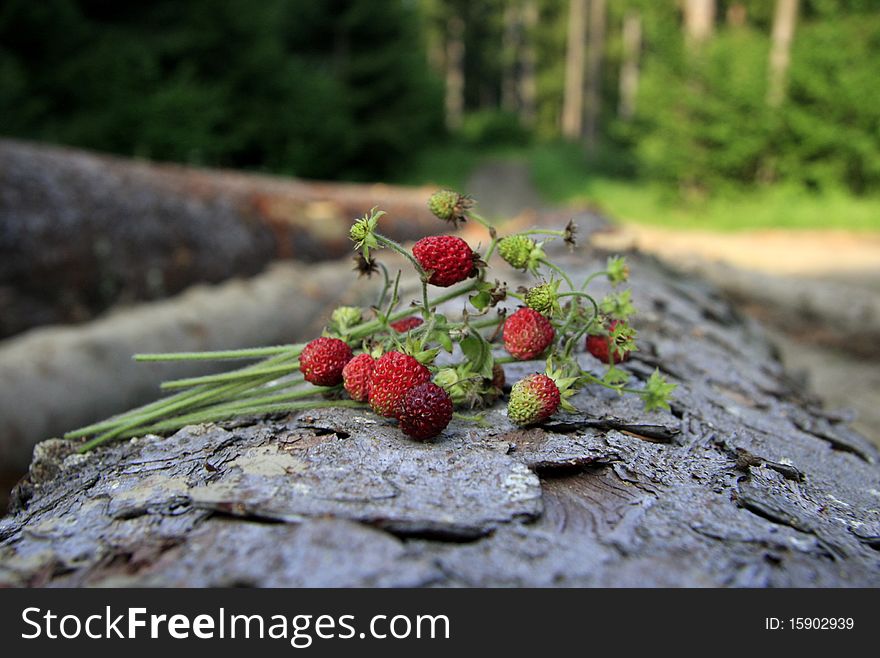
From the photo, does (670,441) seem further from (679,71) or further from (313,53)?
(313,53)

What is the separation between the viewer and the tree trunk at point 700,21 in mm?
12852

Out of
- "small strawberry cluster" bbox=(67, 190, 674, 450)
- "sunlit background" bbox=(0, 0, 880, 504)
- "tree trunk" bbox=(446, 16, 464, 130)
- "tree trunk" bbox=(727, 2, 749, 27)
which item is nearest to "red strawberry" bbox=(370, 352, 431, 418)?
"small strawberry cluster" bbox=(67, 190, 674, 450)

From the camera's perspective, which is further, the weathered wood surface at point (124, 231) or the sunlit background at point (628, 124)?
the sunlit background at point (628, 124)

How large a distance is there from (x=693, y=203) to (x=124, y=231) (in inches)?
430

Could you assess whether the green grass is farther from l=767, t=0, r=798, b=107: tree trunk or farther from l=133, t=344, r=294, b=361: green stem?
Answer: l=133, t=344, r=294, b=361: green stem

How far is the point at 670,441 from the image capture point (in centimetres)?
141

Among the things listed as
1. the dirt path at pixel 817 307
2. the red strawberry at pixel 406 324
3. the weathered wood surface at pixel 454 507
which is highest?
the red strawberry at pixel 406 324

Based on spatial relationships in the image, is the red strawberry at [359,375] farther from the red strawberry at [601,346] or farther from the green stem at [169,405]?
the red strawberry at [601,346]

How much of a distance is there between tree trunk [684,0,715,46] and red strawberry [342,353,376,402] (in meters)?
13.2

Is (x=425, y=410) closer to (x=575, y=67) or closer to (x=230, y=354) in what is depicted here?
(x=230, y=354)

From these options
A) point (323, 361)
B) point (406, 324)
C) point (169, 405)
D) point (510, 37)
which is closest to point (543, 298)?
point (406, 324)

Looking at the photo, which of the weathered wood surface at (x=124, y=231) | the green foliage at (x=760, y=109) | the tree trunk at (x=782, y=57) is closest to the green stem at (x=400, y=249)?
the weathered wood surface at (x=124, y=231)

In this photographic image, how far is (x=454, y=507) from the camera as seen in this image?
107 cm
